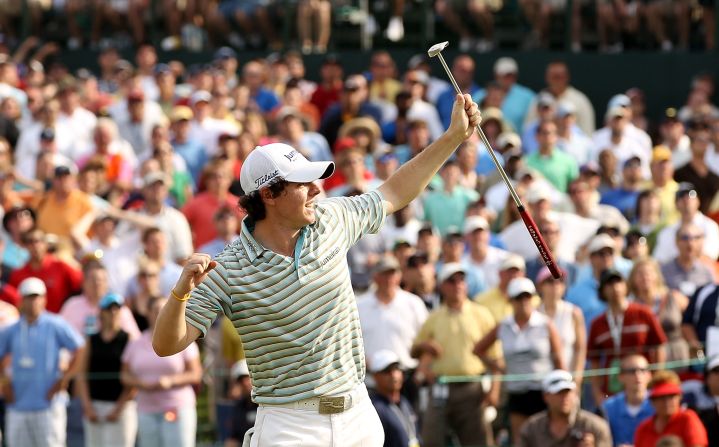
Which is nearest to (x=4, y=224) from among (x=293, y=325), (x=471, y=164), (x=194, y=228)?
(x=194, y=228)

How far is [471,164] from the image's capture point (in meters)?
14.3

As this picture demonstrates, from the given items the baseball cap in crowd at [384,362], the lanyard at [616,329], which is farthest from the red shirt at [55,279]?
the lanyard at [616,329]

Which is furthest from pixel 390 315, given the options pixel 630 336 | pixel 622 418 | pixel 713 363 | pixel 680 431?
pixel 680 431

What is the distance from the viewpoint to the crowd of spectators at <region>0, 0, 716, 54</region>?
717 inches

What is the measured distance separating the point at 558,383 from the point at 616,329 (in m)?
1.41

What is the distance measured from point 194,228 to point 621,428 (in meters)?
4.57

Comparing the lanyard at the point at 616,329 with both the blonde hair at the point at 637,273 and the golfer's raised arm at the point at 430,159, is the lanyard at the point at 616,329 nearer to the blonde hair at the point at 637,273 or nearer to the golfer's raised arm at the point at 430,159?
the blonde hair at the point at 637,273

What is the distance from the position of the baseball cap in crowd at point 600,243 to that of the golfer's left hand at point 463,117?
20.1 feet

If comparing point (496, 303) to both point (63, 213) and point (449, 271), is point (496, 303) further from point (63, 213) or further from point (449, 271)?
point (63, 213)

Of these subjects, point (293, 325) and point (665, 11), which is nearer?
point (293, 325)

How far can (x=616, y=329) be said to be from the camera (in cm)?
1117

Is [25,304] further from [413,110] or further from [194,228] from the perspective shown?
[413,110]

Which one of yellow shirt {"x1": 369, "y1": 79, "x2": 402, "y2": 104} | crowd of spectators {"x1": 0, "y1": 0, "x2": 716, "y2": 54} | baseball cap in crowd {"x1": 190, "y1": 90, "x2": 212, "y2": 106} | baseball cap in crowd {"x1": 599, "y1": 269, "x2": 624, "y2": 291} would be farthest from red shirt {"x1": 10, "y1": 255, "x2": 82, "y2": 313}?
crowd of spectators {"x1": 0, "y1": 0, "x2": 716, "y2": 54}

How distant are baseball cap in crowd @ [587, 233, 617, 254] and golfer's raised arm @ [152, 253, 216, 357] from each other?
695 centimetres
